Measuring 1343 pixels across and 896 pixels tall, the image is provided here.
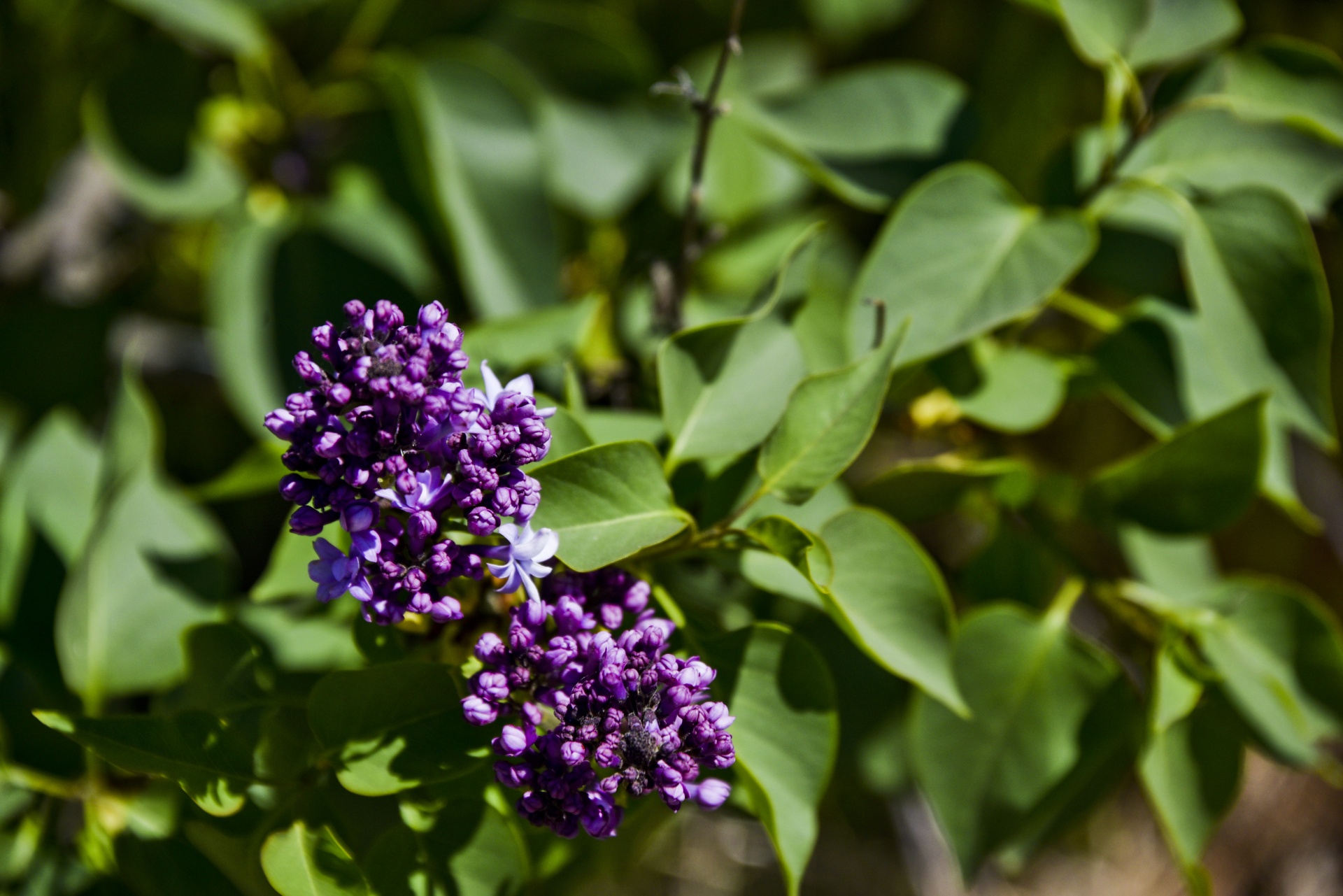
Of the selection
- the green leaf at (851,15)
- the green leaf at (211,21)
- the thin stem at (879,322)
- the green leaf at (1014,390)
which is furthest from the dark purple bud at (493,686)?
the green leaf at (851,15)

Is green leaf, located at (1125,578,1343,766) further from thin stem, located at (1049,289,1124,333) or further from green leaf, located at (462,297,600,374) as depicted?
green leaf, located at (462,297,600,374)

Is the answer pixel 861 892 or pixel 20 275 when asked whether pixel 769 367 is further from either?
pixel 861 892

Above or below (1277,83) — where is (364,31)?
below

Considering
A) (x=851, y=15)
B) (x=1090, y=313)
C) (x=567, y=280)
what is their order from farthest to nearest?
(x=851, y=15) → (x=567, y=280) → (x=1090, y=313)

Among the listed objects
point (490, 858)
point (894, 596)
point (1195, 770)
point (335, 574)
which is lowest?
point (1195, 770)

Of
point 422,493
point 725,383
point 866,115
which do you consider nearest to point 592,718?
point 422,493

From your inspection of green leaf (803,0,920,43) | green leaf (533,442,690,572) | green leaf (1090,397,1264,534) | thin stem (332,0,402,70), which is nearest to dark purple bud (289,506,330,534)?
green leaf (533,442,690,572)

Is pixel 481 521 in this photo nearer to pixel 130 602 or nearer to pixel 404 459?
pixel 404 459
